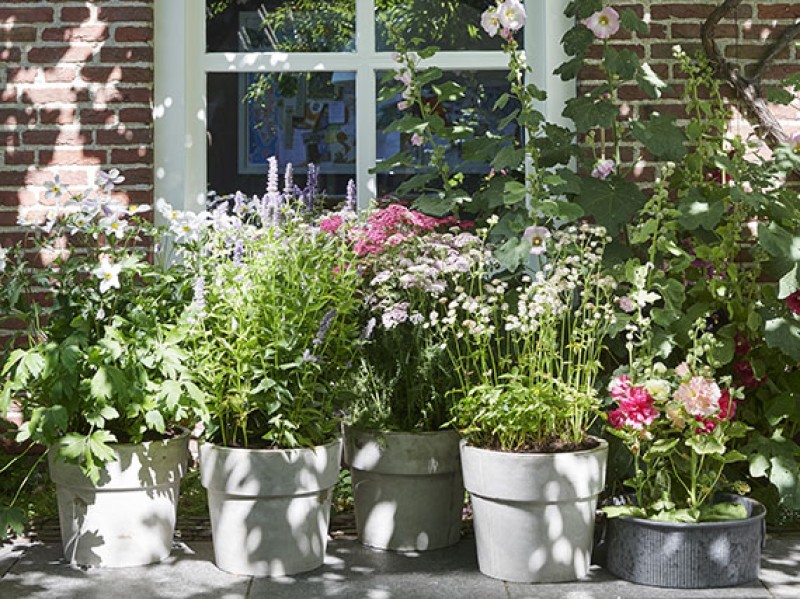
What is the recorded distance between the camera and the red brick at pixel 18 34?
438cm

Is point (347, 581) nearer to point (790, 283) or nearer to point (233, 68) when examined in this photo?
point (790, 283)

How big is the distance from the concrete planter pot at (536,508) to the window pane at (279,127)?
1.61m

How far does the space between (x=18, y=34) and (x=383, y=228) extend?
1645mm

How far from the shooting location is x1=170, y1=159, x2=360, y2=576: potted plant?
3457 millimetres

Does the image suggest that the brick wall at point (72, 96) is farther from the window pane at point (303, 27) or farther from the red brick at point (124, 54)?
the window pane at point (303, 27)

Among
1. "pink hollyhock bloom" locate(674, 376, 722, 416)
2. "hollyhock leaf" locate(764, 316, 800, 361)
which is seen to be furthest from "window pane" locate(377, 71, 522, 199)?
"pink hollyhock bloom" locate(674, 376, 722, 416)

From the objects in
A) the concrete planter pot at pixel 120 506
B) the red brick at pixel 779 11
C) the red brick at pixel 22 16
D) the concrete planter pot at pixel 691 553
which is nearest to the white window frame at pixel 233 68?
the red brick at pixel 22 16

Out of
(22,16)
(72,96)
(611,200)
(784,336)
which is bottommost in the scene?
(784,336)

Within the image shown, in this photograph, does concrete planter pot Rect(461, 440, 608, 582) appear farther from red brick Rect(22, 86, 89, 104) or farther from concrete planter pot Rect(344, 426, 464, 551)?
red brick Rect(22, 86, 89, 104)

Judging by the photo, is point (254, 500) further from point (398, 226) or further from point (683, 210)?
point (683, 210)

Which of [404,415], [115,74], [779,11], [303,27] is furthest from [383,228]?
[779,11]

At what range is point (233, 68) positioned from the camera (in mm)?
4574

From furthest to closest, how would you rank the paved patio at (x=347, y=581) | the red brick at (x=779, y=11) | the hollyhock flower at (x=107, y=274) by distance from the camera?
the red brick at (x=779, y=11) → the hollyhock flower at (x=107, y=274) → the paved patio at (x=347, y=581)

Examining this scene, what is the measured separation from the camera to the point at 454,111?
4.64 meters
